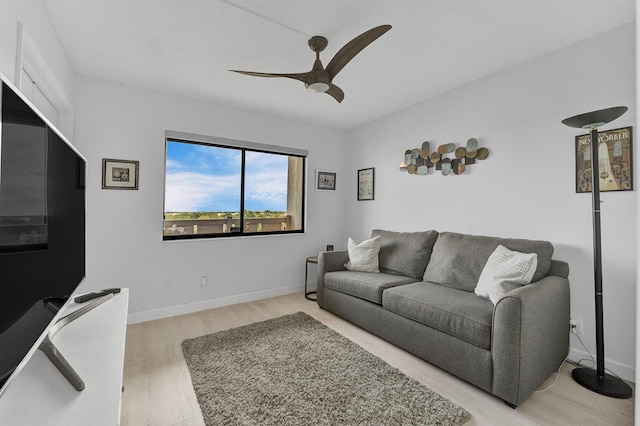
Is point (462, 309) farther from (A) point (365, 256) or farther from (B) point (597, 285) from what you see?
(A) point (365, 256)

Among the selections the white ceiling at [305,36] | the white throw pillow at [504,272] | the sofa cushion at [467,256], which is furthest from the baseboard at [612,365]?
the white ceiling at [305,36]

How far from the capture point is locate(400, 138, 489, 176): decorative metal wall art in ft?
9.62

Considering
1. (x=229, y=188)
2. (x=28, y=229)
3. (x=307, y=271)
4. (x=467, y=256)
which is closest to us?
(x=28, y=229)

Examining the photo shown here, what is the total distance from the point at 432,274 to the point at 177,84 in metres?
3.20

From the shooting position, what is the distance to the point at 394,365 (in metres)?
2.25

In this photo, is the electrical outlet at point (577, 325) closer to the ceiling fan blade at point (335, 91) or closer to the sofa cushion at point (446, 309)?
the sofa cushion at point (446, 309)

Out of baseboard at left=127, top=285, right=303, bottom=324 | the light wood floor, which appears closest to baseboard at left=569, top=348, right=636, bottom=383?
the light wood floor

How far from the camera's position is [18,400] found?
2.85 ft

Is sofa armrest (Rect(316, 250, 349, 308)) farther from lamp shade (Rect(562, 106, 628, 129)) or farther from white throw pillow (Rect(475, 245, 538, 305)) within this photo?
lamp shade (Rect(562, 106, 628, 129))

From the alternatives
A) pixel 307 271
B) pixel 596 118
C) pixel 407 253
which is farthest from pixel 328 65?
pixel 307 271

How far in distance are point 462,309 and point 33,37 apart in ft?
10.5

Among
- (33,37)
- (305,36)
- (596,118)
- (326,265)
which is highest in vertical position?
(305,36)

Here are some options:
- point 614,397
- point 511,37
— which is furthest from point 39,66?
point 614,397

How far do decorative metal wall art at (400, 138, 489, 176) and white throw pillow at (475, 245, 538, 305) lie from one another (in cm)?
103
